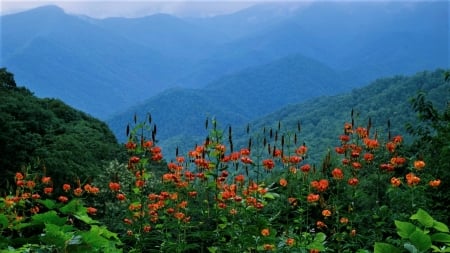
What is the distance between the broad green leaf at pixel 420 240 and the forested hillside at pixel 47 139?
9.76m

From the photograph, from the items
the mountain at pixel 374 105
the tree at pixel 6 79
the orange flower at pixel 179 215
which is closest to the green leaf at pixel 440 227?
the orange flower at pixel 179 215

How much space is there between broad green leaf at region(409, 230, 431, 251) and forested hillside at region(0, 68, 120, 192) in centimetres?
976

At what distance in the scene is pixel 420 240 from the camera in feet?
8.93

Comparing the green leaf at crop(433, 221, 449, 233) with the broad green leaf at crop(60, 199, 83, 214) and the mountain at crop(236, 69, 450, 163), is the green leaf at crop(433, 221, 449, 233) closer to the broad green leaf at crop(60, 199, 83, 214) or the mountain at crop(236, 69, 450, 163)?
the broad green leaf at crop(60, 199, 83, 214)

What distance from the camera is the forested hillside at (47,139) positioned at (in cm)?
1316

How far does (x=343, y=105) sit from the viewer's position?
8562cm

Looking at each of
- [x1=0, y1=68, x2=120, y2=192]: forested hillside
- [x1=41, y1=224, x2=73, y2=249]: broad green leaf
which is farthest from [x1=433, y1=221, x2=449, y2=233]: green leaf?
[x1=0, y1=68, x2=120, y2=192]: forested hillside

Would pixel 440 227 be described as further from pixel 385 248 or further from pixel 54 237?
pixel 54 237

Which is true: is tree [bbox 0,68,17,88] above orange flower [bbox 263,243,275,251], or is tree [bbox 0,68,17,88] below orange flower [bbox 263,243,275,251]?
above

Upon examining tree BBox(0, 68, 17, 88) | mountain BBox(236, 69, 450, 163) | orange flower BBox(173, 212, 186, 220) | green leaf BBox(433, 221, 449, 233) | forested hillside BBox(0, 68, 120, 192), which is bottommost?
green leaf BBox(433, 221, 449, 233)

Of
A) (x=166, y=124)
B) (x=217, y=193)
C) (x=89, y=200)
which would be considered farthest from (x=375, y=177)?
(x=166, y=124)

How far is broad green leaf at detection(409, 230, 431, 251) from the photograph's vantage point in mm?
2707

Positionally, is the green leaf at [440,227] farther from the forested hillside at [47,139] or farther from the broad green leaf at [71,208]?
the forested hillside at [47,139]

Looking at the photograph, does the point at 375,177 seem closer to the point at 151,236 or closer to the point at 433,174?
the point at 433,174
